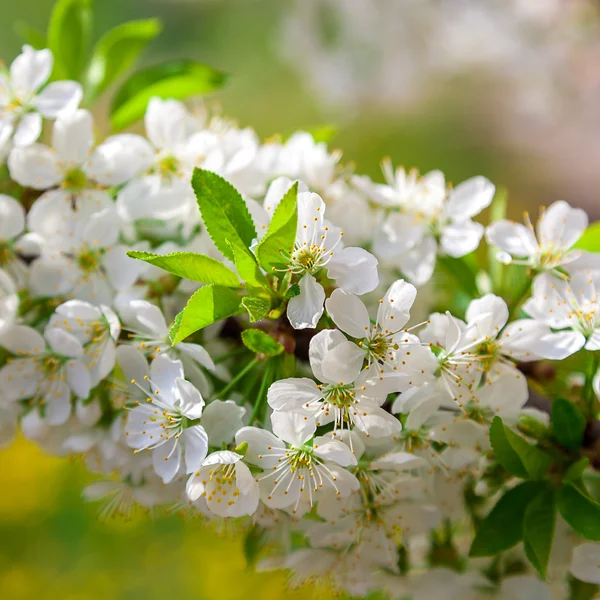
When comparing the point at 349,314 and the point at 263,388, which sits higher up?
the point at 349,314

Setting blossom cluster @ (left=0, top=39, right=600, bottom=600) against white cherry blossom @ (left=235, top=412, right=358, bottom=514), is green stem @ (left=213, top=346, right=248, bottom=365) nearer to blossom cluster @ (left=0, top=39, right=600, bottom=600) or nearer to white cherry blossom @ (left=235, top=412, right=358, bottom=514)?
blossom cluster @ (left=0, top=39, right=600, bottom=600)

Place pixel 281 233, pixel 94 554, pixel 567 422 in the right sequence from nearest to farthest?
pixel 281 233 < pixel 567 422 < pixel 94 554

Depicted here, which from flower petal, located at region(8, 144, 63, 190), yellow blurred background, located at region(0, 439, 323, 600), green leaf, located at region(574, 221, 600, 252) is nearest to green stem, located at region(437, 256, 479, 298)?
→ green leaf, located at region(574, 221, 600, 252)

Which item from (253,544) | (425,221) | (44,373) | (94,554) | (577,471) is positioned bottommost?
(94,554)

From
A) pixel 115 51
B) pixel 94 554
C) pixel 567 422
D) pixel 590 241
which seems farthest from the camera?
pixel 94 554

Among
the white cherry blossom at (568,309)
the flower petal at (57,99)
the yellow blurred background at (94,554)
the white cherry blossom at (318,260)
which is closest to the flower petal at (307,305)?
the white cherry blossom at (318,260)

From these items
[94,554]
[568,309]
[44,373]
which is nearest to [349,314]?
[568,309]

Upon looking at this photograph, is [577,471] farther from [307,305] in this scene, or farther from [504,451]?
[307,305]
